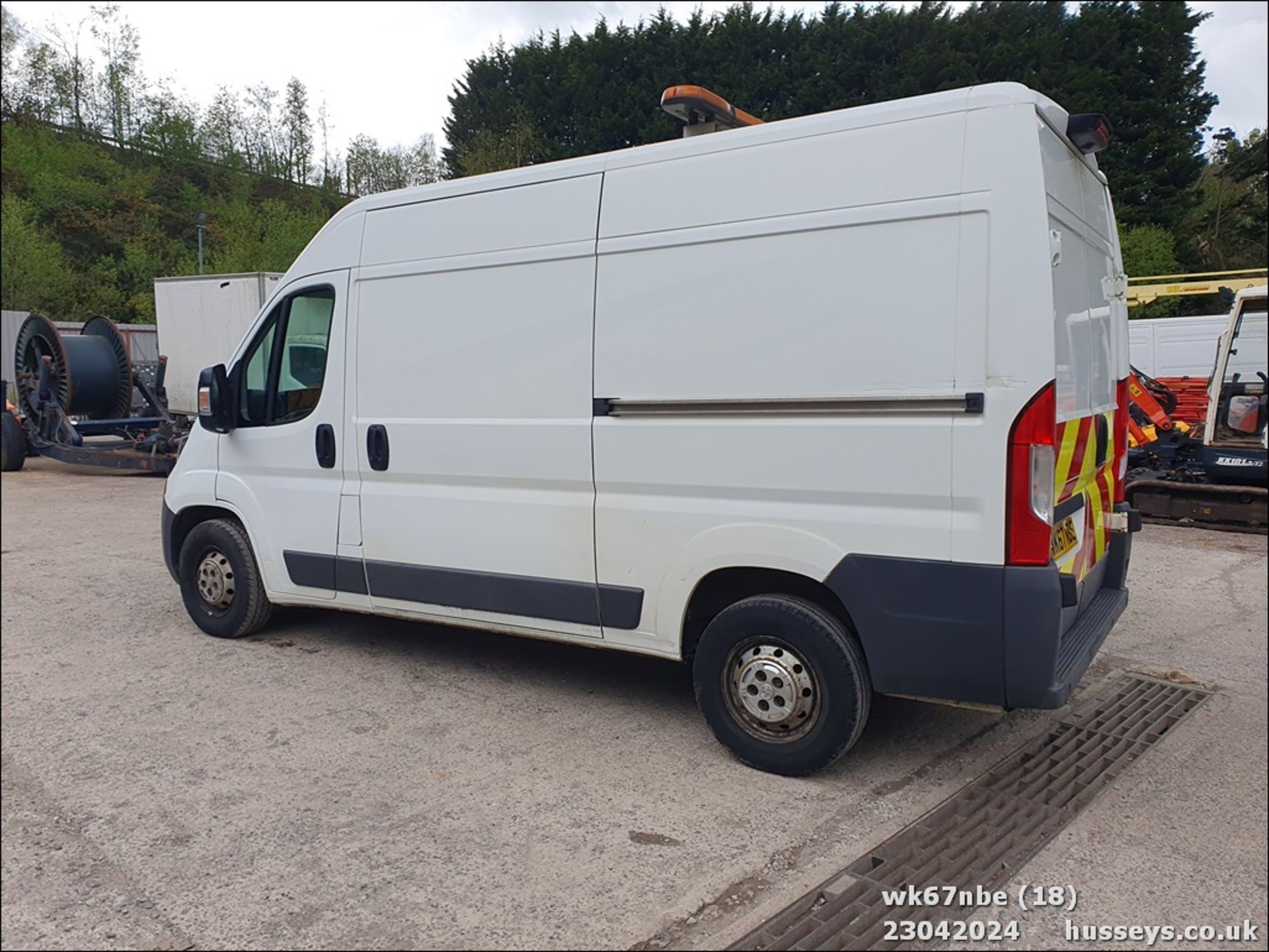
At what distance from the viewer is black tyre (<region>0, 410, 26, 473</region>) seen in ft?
46.9

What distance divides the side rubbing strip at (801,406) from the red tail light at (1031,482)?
17 centimetres

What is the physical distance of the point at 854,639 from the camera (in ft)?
12.3

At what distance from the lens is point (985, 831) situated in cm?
339

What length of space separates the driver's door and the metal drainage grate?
329cm

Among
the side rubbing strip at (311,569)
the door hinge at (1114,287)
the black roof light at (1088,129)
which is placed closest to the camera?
the black roof light at (1088,129)

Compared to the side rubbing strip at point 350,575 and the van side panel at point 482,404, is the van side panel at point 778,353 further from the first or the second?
the side rubbing strip at point 350,575

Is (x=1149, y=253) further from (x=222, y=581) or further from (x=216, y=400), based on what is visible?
(x=222, y=581)

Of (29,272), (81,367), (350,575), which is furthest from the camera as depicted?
(29,272)

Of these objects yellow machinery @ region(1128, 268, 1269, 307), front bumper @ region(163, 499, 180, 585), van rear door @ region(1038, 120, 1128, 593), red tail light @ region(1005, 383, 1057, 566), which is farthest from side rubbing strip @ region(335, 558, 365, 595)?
yellow machinery @ region(1128, 268, 1269, 307)

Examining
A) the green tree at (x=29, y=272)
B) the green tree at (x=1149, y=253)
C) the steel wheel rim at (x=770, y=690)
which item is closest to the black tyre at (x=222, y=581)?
the steel wheel rim at (x=770, y=690)

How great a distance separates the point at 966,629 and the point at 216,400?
14.2 feet

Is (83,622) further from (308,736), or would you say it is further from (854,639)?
(854,639)

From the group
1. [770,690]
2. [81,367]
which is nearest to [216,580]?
[770,690]

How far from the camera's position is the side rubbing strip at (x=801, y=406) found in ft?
11.1
